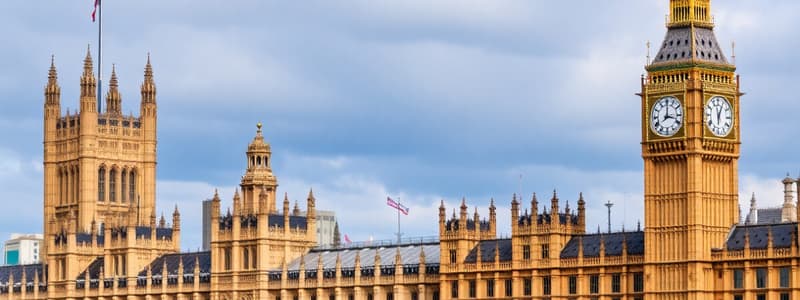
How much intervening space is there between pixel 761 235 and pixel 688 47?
669 inches

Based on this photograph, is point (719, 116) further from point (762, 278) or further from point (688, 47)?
point (762, 278)

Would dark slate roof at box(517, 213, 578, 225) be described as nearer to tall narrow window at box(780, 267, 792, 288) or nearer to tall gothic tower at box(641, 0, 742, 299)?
tall gothic tower at box(641, 0, 742, 299)

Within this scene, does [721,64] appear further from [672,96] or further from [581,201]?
[581,201]

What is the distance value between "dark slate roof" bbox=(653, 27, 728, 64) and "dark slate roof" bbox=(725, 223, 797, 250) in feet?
47.3

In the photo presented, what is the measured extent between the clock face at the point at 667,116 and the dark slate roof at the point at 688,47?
3683 mm

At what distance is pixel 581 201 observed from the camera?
196750mm

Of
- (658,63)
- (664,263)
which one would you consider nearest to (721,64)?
(658,63)

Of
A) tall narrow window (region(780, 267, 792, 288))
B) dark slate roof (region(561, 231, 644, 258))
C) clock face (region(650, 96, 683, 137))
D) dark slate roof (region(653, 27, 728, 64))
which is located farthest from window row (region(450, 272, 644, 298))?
dark slate roof (region(653, 27, 728, 64))

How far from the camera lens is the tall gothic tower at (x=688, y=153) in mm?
180625

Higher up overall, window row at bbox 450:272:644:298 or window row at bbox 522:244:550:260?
window row at bbox 522:244:550:260

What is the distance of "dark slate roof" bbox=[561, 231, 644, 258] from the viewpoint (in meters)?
188

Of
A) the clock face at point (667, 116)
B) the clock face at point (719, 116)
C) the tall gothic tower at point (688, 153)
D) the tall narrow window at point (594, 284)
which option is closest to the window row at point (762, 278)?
the tall gothic tower at point (688, 153)

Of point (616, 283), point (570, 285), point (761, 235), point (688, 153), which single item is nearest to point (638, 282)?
point (616, 283)

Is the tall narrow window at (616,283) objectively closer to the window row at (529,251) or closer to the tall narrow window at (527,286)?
the window row at (529,251)
